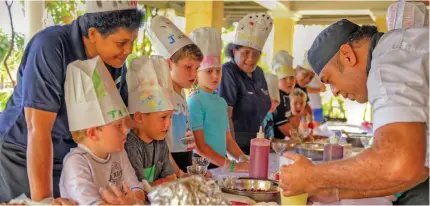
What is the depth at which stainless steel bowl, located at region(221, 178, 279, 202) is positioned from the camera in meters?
1.93

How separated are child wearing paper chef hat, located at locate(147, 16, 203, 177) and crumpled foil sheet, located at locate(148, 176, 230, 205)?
4.09 feet

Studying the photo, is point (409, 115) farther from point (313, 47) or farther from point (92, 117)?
point (92, 117)

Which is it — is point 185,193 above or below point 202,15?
below

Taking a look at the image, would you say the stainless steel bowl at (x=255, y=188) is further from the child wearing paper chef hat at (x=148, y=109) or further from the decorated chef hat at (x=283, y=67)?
the decorated chef hat at (x=283, y=67)

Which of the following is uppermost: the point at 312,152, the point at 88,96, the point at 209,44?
the point at 209,44

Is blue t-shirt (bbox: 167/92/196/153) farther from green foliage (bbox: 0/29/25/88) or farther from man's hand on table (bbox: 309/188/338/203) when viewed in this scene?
green foliage (bbox: 0/29/25/88)

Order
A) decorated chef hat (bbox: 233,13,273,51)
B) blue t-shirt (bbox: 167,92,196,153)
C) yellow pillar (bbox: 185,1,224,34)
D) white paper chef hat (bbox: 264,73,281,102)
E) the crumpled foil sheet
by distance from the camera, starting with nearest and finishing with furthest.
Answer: the crumpled foil sheet < blue t-shirt (bbox: 167,92,196,153) < decorated chef hat (bbox: 233,13,273,51) < white paper chef hat (bbox: 264,73,281,102) < yellow pillar (bbox: 185,1,224,34)

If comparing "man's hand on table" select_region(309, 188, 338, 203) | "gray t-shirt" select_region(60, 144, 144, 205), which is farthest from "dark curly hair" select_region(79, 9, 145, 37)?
"man's hand on table" select_region(309, 188, 338, 203)

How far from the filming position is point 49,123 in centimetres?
180

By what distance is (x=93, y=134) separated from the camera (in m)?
1.85

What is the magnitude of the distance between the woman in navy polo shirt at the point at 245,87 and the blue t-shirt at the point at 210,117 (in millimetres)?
404

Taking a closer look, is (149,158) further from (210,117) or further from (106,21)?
(210,117)

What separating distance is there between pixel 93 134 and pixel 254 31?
6.58 ft

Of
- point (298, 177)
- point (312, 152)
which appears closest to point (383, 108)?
point (298, 177)
